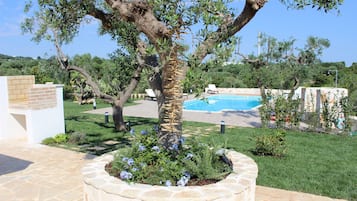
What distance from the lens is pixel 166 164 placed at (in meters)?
4.06

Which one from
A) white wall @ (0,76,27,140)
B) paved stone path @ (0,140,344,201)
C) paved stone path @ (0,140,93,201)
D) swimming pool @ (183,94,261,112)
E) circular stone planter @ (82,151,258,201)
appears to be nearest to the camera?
circular stone planter @ (82,151,258,201)

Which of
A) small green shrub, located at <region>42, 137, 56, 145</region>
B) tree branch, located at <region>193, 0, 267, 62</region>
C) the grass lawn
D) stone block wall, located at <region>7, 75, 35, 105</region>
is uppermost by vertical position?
tree branch, located at <region>193, 0, 267, 62</region>

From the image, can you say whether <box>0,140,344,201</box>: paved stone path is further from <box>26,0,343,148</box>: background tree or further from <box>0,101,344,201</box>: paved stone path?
<box>26,0,343,148</box>: background tree

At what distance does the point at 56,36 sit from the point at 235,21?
7441 mm

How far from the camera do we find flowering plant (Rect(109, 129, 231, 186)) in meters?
3.85

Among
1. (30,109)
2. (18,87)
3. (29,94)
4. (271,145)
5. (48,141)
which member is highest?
(18,87)

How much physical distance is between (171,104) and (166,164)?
2.71 feet

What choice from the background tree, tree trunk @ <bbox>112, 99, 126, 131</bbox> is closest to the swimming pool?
tree trunk @ <bbox>112, 99, 126, 131</bbox>

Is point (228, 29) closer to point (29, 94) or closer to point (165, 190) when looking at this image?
point (165, 190)

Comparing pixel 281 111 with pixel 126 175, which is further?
pixel 281 111

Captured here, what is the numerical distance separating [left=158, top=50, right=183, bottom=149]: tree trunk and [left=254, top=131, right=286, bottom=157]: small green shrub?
3946 mm

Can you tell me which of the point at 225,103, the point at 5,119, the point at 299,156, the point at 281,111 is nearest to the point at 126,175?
the point at 299,156

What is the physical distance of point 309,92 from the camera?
13.4 metres

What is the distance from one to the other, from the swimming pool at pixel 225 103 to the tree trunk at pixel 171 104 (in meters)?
18.4
